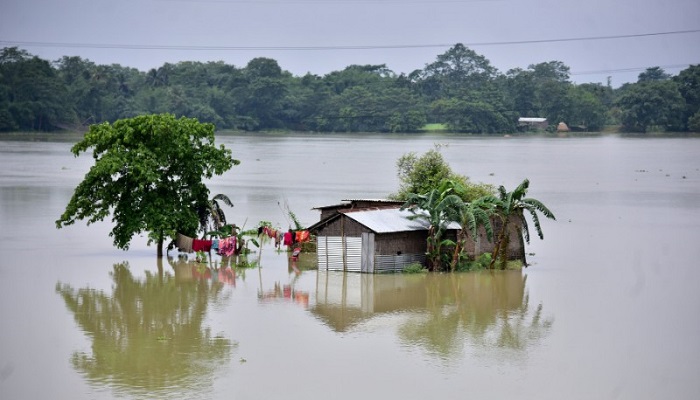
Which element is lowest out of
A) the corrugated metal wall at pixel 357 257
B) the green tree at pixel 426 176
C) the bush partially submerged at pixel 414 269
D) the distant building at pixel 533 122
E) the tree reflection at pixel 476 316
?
the tree reflection at pixel 476 316

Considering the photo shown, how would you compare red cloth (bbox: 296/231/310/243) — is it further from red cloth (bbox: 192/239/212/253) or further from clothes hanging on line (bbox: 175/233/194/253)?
clothes hanging on line (bbox: 175/233/194/253)

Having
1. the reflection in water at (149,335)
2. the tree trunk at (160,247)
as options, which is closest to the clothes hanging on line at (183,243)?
the tree trunk at (160,247)

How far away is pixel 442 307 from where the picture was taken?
23.7 m

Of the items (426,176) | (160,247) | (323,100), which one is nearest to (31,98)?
(323,100)

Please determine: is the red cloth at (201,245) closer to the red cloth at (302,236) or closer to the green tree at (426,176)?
the red cloth at (302,236)

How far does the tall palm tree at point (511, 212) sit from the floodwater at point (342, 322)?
66 cm

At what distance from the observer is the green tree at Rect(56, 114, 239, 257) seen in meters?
28.3

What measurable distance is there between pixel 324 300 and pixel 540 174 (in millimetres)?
48127

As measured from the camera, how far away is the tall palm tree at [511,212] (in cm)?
2689

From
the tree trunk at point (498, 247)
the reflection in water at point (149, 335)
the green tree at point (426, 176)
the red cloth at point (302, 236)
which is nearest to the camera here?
the reflection in water at point (149, 335)

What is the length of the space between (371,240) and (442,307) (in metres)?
3.34

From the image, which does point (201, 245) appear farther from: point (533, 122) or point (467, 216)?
point (533, 122)

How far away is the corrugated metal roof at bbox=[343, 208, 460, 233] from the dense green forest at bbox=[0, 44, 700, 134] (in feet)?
293

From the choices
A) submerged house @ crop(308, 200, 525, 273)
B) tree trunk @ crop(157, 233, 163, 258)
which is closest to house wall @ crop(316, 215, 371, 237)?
submerged house @ crop(308, 200, 525, 273)
